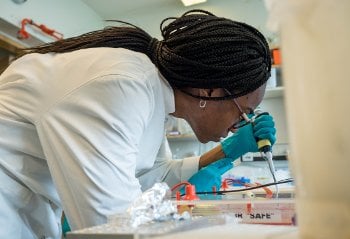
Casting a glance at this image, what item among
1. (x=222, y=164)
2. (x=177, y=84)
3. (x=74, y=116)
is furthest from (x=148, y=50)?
(x=222, y=164)

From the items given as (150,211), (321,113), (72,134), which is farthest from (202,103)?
(321,113)

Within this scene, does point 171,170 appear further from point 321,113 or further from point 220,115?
point 321,113

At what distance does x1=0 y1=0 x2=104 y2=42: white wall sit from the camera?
7.63 ft

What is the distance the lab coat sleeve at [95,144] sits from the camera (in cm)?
61

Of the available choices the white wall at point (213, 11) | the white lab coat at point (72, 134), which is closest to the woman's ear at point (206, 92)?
the white lab coat at point (72, 134)

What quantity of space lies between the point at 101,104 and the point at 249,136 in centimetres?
87

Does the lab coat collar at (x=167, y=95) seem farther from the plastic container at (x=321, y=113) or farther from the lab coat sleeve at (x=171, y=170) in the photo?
the plastic container at (x=321, y=113)

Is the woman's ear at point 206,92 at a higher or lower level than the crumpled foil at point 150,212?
higher

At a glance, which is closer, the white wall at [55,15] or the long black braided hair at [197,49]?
the long black braided hair at [197,49]

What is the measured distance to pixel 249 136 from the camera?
4.69 ft

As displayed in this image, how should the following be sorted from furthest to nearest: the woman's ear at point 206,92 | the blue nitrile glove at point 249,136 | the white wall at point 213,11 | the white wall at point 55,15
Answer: the white wall at point 213,11, the white wall at point 55,15, the blue nitrile glove at point 249,136, the woman's ear at point 206,92

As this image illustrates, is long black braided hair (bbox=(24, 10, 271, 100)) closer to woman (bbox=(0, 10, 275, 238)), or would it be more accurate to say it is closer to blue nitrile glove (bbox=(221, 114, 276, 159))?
woman (bbox=(0, 10, 275, 238))

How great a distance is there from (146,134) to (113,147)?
1.09 feet

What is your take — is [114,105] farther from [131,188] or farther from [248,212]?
[248,212]
